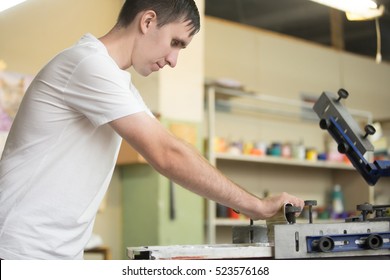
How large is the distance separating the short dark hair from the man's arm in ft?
1.00

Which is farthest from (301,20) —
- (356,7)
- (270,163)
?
(356,7)

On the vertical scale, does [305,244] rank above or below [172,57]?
below

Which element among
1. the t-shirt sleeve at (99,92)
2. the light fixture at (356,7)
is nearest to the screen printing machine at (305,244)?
the t-shirt sleeve at (99,92)

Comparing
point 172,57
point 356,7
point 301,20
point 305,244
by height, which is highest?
point 301,20

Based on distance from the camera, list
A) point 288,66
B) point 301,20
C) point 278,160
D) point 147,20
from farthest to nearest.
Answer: point 301,20
point 288,66
point 278,160
point 147,20

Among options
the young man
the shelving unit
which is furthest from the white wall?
the young man

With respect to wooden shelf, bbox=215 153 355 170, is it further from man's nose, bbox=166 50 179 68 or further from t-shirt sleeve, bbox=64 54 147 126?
t-shirt sleeve, bbox=64 54 147 126

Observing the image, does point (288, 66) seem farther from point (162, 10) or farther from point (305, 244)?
point (305, 244)

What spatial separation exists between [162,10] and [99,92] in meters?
0.32

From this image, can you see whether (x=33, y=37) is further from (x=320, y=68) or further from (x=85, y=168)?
(x=320, y=68)

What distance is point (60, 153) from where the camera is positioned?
4.24 feet

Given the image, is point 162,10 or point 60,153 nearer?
point 60,153

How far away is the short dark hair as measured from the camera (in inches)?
57.6

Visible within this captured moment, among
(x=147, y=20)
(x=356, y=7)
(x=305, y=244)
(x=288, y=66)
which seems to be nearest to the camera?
(x=305, y=244)
